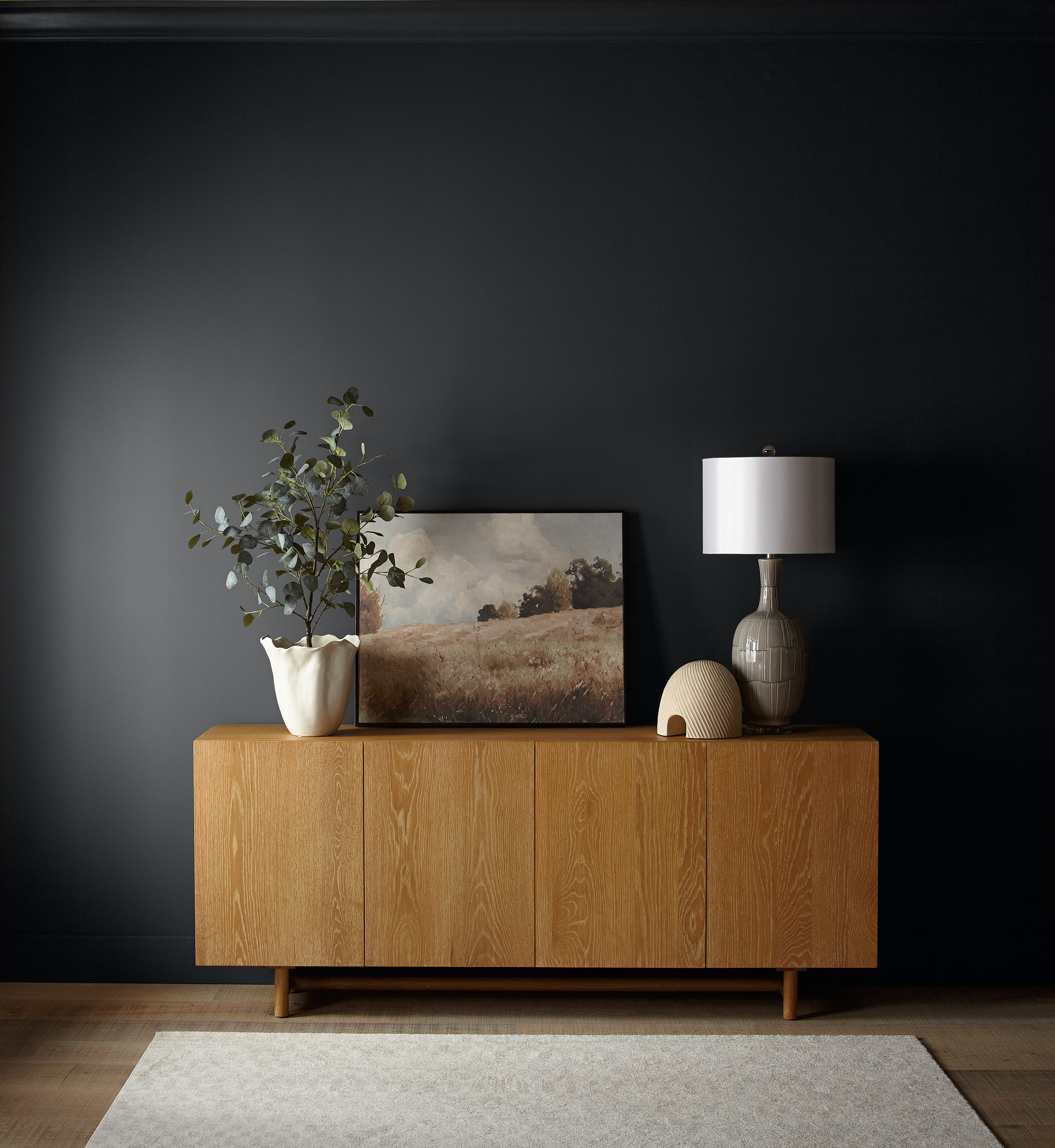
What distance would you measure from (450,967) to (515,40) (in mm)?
2759

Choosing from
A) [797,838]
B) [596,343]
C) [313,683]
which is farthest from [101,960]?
[596,343]

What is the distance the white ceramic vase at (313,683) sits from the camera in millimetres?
2832

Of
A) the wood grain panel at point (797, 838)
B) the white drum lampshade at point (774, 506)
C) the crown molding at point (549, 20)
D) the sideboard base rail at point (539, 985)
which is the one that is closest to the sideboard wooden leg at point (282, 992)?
the sideboard base rail at point (539, 985)

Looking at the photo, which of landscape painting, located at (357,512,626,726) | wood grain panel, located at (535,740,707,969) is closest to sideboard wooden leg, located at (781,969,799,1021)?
wood grain panel, located at (535,740,707,969)

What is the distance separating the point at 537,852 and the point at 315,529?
111 centimetres

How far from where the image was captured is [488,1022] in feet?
9.48

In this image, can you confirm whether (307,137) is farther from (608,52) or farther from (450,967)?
(450,967)

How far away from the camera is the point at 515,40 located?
316 centimetres

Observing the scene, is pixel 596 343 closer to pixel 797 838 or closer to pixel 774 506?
pixel 774 506

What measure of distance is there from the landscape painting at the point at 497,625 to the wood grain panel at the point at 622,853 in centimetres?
32

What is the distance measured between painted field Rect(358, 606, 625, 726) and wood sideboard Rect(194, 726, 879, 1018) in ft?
0.86

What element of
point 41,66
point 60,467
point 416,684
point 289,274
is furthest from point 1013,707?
point 41,66

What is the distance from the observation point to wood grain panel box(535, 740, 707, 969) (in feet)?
9.17

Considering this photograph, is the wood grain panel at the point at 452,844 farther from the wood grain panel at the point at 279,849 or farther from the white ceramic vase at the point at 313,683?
the white ceramic vase at the point at 313,683
